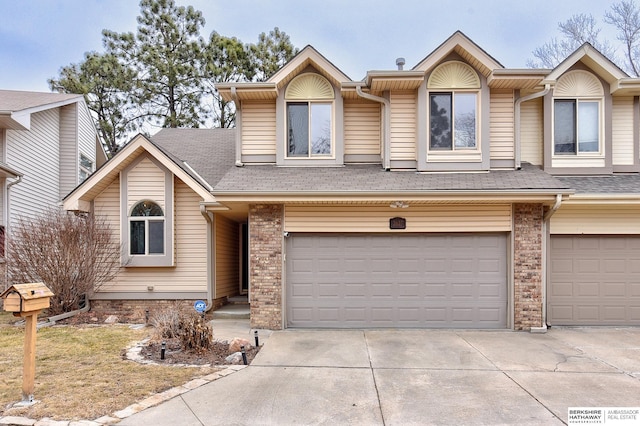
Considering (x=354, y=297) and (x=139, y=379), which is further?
(x=354, y=297)

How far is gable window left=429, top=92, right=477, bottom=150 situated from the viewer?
8867 mm

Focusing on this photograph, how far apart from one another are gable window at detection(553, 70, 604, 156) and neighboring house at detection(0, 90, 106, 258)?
13206 millimetres

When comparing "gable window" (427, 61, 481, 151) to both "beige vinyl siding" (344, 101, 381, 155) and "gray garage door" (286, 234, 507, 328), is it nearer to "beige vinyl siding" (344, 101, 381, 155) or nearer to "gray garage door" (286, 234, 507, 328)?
"beige vinyl siding" (344, 101, 381, 155)

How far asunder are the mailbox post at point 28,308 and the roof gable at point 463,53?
7.84 meters

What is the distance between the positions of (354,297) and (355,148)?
136 inches

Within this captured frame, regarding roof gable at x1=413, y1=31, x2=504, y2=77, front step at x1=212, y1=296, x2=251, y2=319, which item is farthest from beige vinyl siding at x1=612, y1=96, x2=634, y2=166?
front step at x1=212, y1=296, x2=251, y2=319

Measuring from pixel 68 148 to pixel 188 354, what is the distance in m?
11.2

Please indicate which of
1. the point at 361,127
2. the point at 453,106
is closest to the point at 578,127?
the point at 453,106

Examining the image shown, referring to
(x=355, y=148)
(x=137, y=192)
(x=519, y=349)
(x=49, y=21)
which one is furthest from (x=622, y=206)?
(x=49, y=21)

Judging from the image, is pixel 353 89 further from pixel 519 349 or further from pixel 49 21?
pixel 49 21

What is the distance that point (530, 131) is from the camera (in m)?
9.40

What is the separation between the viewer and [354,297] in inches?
333

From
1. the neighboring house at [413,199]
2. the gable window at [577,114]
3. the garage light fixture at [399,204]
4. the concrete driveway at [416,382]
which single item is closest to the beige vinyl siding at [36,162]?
the neighboring house at [413,199]

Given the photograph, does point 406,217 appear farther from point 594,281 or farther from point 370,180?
point 594,281
